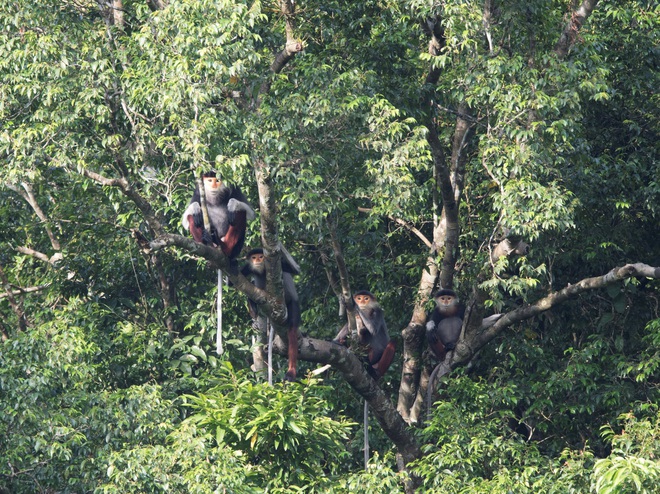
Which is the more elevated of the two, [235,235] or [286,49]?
[286,49]

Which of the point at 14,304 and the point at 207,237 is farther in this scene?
the point at 14,304

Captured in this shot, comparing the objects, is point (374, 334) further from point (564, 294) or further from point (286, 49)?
point (286, 49)

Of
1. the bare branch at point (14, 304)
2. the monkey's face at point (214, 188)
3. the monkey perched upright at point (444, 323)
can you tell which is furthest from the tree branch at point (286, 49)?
the bare branch at point (14, 304)

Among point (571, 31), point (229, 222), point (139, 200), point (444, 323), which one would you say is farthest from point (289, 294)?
point (571, 31)

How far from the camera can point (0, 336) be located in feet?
26.1

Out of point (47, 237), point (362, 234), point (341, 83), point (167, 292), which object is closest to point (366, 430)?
point (362, 234)

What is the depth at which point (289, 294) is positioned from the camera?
7570mm

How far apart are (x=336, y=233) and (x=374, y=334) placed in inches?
68.5

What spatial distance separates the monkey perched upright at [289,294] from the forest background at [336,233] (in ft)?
0.46

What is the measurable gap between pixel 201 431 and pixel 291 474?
2.04 feet

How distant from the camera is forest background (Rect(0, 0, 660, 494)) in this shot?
5977 mm

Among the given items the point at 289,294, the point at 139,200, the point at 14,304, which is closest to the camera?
the point at 139,200

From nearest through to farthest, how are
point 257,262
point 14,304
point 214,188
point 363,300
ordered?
1. point 214,188
2. point 257,262
3. point 14,304
4. point 363,300

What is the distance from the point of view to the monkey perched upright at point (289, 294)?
6793 mm
